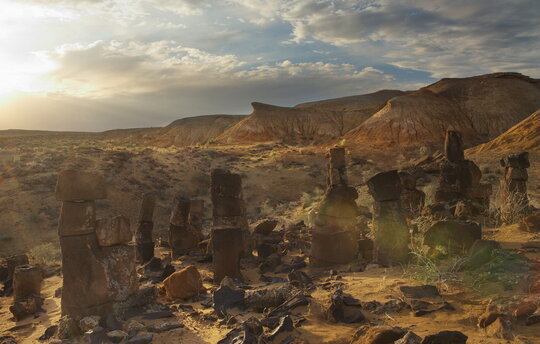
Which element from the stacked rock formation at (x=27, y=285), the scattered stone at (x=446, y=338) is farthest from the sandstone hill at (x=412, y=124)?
the scattered stone at (x=446, y=338)

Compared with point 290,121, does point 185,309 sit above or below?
below

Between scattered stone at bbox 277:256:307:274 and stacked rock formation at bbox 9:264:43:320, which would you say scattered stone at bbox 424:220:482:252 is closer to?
scattered stone at bbox 277:256:307:274

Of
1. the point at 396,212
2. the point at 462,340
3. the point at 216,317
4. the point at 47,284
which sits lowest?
the point at 47,284

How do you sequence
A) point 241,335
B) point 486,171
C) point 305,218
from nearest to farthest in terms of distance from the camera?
point 241,335, point 305,218, point 486,171

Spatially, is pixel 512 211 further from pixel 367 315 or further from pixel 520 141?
pixel 520 141

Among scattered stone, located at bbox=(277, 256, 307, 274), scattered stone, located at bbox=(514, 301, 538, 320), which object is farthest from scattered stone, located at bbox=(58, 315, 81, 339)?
scattered stone, located at bbox=(514, 301, 538, 320)

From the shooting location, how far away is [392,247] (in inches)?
314

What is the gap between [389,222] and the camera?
811cm

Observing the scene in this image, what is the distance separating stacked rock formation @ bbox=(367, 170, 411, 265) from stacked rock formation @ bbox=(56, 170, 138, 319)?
494 cm

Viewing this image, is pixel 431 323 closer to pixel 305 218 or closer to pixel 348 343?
pixel 348 343

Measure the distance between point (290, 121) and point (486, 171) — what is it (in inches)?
1331

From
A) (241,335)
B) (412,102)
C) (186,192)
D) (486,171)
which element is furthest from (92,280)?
(412,102)

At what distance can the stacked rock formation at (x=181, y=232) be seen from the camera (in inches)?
457

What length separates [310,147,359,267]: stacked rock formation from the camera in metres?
8.82
